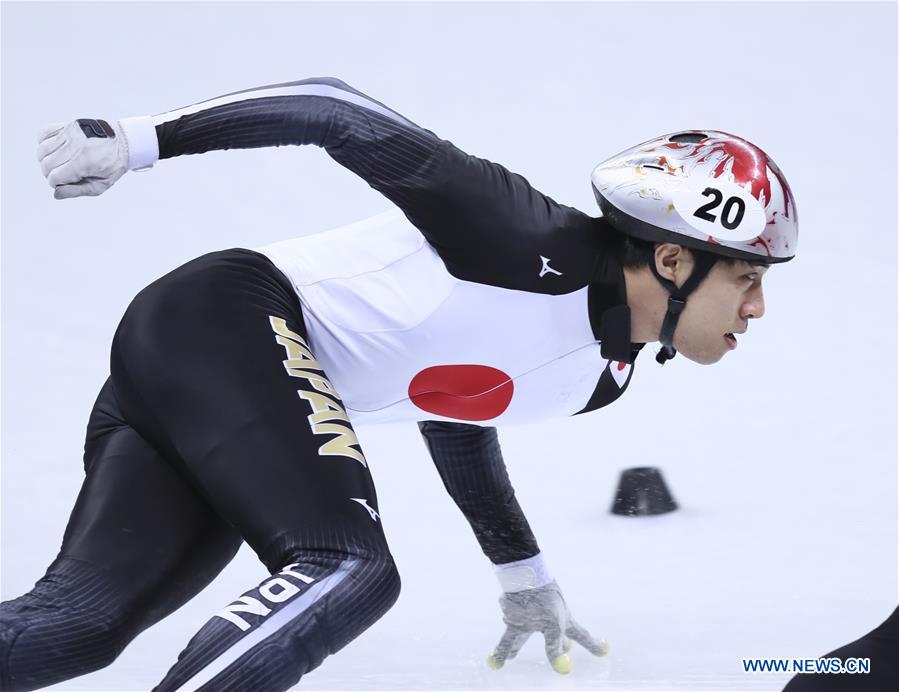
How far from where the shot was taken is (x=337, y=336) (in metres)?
2.60

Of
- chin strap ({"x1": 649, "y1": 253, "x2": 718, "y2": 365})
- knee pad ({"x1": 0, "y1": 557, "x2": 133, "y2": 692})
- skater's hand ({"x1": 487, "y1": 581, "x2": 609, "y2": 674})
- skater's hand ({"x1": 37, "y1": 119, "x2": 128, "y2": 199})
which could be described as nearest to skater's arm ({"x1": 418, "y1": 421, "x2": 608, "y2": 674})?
skater's hand ({"x1": 487, "y1": 581, "x2": 609, "y2": 674})

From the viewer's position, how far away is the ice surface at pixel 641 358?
319cm

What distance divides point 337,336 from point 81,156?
627 mm

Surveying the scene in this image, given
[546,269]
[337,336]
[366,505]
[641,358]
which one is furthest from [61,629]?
[641,358]

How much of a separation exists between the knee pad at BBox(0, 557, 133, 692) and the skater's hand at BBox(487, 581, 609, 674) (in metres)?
1.03

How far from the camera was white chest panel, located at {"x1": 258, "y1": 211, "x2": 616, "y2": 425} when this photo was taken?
2.54 m

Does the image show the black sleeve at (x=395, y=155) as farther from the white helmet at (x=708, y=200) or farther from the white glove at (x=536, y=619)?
the white glove at (x=536, y=619)

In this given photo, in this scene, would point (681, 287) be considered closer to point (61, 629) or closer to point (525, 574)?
point (525, 574)

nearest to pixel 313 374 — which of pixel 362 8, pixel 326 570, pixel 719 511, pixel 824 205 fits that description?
pixel 326 570

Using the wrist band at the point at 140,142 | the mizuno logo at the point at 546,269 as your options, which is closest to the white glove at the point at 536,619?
the mizuno logo at the point at 546,269

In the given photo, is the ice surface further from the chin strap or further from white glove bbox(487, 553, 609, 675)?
the chin strap

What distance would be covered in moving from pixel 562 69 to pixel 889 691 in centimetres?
468

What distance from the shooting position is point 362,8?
6.40m

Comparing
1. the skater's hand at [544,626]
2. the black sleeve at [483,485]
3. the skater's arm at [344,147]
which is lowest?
the skater's hand at [544,626]
